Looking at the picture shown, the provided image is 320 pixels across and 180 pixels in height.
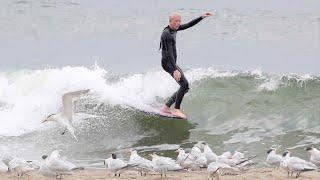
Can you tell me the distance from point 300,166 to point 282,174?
605 mm

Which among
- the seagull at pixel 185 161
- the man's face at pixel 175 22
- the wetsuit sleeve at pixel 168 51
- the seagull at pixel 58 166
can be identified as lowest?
the seagull at pixel 185 161

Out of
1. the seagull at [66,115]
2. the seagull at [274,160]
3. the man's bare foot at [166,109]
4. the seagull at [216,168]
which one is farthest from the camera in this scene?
the man's bare foot at [166,109]

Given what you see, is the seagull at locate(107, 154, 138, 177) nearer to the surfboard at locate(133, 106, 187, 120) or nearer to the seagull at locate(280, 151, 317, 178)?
the seagull at locate(280, 151, 317, 178)

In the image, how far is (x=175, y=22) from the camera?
14.7m

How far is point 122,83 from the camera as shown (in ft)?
67.3

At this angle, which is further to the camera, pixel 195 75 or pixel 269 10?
pixel 269 10

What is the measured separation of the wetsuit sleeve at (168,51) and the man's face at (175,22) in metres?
0.23

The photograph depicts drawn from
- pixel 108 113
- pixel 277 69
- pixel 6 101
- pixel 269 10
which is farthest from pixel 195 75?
pixel 269 10

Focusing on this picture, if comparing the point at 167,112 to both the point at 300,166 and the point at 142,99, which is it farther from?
the point at 300,166

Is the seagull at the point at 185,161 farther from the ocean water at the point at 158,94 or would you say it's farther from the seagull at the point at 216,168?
the ocean water at the point at 158,94

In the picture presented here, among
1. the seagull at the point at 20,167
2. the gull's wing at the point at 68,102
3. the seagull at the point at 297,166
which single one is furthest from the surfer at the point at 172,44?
the seagull at the point at 20,167

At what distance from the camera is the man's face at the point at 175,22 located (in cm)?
1462

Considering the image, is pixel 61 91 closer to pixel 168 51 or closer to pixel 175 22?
pixel 168 51

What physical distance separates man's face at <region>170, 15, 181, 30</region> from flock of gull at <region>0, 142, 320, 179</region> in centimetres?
298
